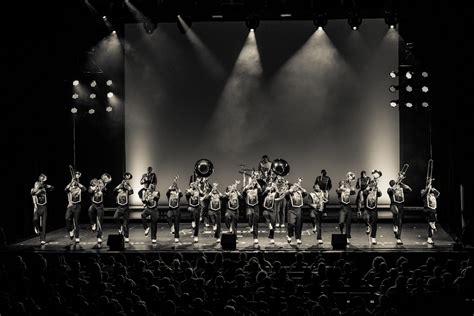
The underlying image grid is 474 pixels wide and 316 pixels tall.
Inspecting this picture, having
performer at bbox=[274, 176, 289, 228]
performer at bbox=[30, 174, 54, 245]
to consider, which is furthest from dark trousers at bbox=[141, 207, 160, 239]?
performer at bbox=[274, 176, 289, 228]

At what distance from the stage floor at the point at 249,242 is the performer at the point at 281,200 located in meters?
0.33

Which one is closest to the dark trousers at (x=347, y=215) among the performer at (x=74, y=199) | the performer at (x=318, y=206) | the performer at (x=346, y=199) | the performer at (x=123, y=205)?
the performer at (x=346, y=199)

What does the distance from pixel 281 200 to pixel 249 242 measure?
1.94 m

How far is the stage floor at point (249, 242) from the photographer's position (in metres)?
16.3

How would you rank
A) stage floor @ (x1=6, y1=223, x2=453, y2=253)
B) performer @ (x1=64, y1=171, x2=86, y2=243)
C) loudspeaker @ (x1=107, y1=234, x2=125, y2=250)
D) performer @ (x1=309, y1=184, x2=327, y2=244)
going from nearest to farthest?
loudspeaker @ (x1=107, y1=234, x2=125, y2=250) → stage floor @ (x1=6, y1=223, x2=453, y2=253) → performer @ (x1=309, y1=184, x2=327, y2=244) → performer @ (x1=64, y1=171, x2=86, y2=243)

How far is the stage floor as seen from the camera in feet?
53.4

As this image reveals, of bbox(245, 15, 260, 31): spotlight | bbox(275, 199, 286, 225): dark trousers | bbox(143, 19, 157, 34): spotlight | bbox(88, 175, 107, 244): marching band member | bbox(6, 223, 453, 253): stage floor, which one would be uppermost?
bbox(143, 19, 157, 34): spotlight

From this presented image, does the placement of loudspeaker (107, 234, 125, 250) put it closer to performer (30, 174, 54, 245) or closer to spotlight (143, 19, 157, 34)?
performer (30, 174, 54, 245)

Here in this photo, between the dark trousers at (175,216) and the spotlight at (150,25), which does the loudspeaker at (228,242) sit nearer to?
the dark trousers at (175,216)

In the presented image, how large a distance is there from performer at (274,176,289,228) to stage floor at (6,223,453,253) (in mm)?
331

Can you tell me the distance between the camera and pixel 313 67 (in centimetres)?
2200

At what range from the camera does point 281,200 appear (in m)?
18.8

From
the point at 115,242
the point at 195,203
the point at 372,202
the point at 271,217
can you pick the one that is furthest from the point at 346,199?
the point at 115,242

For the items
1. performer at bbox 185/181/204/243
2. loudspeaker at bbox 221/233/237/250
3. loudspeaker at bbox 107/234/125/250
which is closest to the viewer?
loudspeaker at bbox 221/233/237/250
